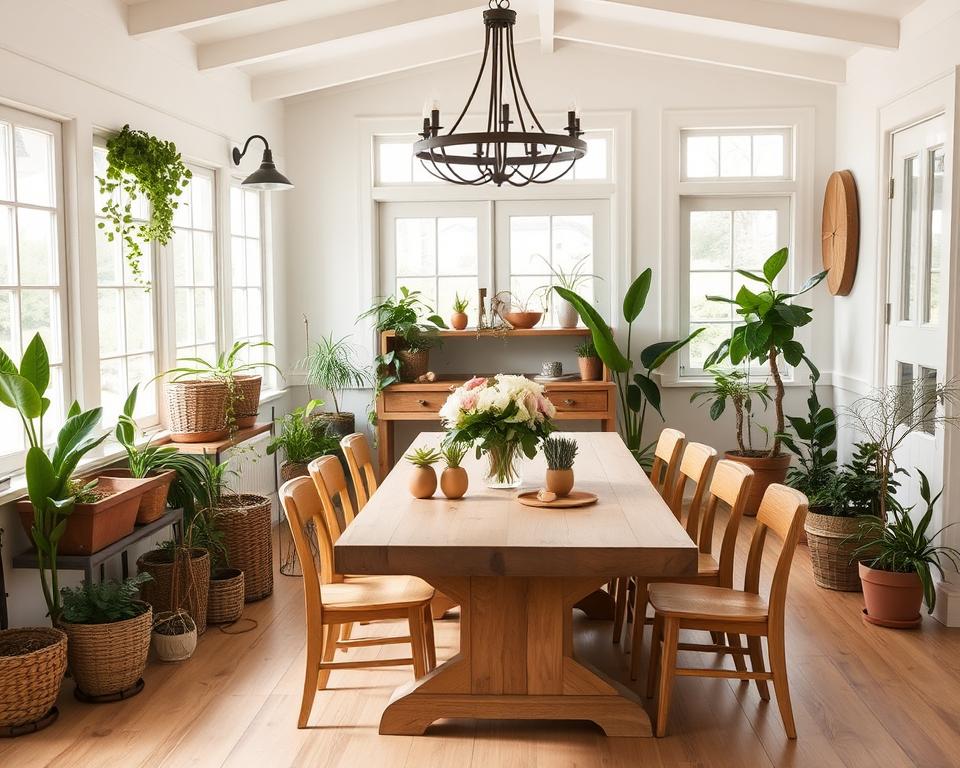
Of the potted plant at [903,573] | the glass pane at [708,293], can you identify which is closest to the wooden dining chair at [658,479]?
the potted plant at [903,573]

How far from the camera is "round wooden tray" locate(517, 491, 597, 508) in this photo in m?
3.32

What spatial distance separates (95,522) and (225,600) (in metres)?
1.02

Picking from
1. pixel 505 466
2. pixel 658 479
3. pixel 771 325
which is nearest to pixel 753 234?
pixel 771 325

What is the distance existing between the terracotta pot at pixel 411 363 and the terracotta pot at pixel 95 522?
2679 mm

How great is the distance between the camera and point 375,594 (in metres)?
3.41

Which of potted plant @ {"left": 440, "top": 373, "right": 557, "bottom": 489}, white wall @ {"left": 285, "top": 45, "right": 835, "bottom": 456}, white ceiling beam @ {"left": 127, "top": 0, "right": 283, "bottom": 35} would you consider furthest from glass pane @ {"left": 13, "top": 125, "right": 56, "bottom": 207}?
white wall @ {"left": 285, "top": 45, "right": 835, "bottom": 456}

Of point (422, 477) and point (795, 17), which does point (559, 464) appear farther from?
point (795, 17)

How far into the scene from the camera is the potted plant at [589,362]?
6.35m

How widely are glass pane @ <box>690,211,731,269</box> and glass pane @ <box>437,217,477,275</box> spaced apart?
1440mm

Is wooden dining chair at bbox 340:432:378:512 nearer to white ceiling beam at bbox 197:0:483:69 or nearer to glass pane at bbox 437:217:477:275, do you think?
white ceiling beam at bbox 197:0:483:69

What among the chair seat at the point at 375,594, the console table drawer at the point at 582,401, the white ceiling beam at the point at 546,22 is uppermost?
the white ceiling beam at the point at 546,22

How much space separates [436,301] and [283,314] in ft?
3.34

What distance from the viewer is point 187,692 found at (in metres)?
3.66

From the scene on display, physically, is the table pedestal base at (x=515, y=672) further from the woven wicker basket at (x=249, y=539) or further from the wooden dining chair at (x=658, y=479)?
the woven wicker basket at (x=249, y=539)
